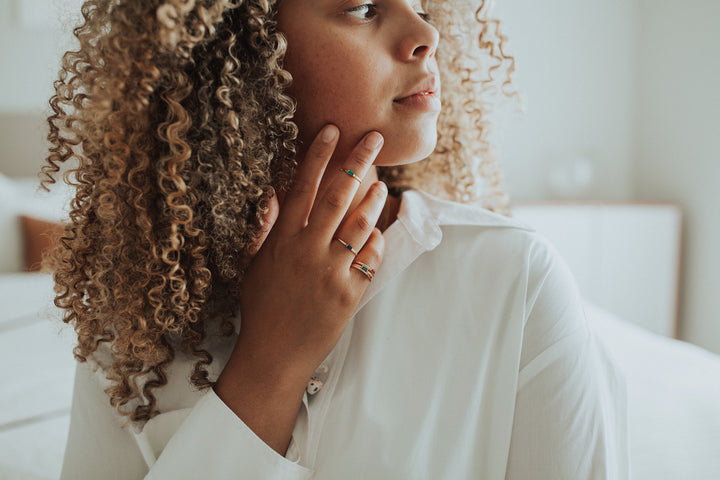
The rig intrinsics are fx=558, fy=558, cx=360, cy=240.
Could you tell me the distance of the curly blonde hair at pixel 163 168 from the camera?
733 millimetres

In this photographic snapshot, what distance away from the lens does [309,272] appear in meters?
0.81

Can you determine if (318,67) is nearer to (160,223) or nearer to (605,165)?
(160,223)

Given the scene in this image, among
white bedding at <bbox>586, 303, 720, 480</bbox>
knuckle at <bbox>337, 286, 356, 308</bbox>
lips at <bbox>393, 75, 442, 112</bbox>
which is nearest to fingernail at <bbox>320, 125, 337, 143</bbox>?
lips at <bbox>393, 75, 442, 112</bbox>

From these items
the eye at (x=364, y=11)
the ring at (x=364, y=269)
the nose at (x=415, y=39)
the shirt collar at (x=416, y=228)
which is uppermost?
the eye at (x=364, y=11)

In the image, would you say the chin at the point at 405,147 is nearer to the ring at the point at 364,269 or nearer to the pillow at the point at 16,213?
the ring at the point at 364,269

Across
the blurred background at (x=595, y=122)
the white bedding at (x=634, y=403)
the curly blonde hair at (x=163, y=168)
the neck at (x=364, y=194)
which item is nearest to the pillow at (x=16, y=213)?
the blurred background at (x=595, y=122)

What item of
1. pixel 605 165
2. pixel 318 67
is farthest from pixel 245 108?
pixel 605 165

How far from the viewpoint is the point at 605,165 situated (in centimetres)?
337

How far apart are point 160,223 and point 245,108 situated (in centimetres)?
21

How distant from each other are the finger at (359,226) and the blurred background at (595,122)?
149cm

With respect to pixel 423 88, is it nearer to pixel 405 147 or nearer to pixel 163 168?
pixel 405 147

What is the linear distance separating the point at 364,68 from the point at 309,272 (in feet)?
1.02

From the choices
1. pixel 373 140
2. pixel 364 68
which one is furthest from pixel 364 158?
pixel 364 68

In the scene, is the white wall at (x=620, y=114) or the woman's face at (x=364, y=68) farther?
the white wall at (x=620, y=114)
